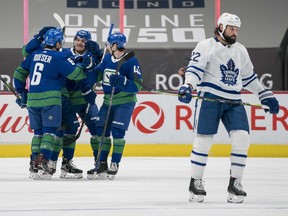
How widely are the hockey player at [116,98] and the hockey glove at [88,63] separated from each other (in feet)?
0.35

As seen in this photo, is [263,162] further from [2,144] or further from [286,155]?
[2,144]

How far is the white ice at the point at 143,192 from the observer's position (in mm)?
5938

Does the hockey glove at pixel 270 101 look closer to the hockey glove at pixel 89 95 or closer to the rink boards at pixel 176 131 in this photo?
the hockey glove at pixel 89 95

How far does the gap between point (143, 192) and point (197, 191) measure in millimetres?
817

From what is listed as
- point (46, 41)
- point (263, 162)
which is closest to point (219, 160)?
point (263, 162)

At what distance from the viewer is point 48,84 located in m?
8.35

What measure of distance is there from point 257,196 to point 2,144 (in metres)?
5.05

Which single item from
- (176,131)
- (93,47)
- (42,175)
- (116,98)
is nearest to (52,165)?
(42,175)

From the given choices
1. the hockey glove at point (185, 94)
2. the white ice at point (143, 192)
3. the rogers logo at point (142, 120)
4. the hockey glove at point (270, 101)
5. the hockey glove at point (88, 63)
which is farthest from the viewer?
the rogers logo at point (142, 120)

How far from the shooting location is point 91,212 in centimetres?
580

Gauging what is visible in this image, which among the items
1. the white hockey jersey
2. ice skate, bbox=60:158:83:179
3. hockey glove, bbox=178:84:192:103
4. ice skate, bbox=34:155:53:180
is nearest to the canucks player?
ice skate, bbox=60:158:83:179

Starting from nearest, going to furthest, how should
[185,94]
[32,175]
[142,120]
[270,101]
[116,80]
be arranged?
[185,94] < [270,101] < [116,80] < [32,175] < [142,120]

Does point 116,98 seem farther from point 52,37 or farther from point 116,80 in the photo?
point 52,37

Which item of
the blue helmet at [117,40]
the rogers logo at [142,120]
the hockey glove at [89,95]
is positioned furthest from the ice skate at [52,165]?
the rogers logo at [142,120]
